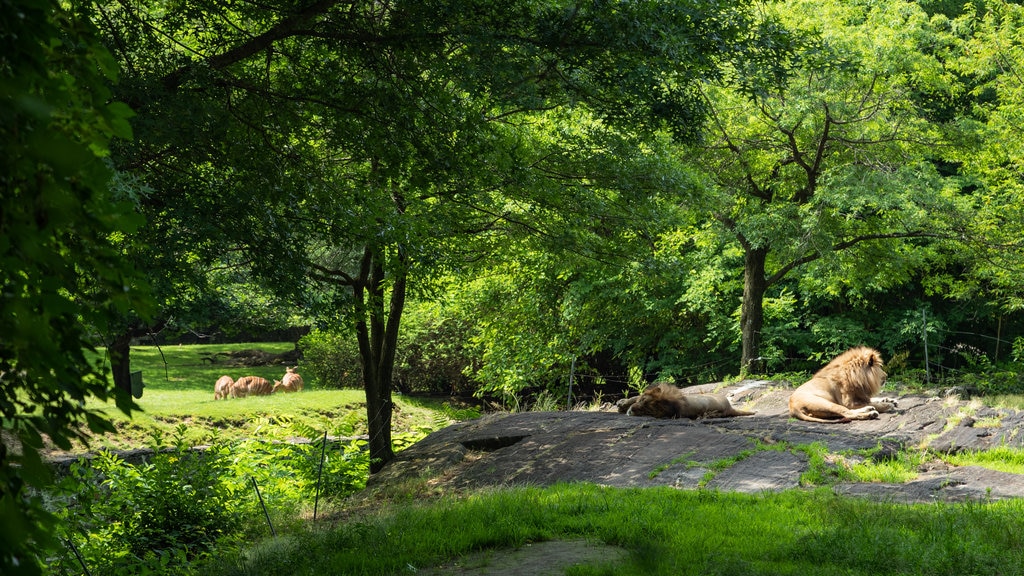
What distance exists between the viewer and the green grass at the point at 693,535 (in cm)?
573

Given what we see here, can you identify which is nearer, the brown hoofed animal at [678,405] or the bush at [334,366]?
the brown hoofed animal at [678,405]

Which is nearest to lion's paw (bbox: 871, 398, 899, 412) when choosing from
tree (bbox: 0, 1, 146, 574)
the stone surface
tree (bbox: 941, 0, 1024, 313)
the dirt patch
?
the stone surface

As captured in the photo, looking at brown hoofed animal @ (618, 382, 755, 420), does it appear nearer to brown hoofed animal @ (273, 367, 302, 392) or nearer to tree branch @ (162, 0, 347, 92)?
tree branch @ (162, 0, 347, 92)

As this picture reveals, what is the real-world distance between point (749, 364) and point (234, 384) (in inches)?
603

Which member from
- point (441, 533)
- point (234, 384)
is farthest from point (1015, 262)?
point (234, 384)

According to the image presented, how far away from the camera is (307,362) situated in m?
29.6

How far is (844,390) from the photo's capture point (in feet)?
43.8

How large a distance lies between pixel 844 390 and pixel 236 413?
48.1 ft

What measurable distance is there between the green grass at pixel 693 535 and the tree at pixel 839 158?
9.35 metres

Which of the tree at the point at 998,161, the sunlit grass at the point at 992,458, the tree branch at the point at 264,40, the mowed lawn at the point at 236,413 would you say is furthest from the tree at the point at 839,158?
the tree branch at the point at 264,40

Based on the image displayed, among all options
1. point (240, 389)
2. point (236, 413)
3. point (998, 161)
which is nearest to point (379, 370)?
point (236, 413)

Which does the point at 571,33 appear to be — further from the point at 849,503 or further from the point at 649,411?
the point at 649,411

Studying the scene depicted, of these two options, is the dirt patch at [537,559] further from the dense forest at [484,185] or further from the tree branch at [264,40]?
the tree branch at [264,40]

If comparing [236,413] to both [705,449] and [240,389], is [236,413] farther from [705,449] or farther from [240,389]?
[705,449]
